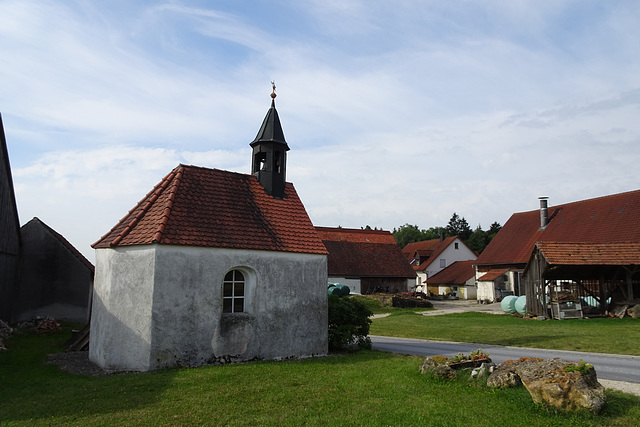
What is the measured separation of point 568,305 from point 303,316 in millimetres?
17281

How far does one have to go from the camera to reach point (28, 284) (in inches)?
813

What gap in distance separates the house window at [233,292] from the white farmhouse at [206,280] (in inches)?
1.1

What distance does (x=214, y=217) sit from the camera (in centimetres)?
1293

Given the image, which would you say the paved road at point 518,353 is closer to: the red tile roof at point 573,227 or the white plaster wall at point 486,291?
the red tile roof at point 573,227

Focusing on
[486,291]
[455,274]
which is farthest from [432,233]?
[486,291]

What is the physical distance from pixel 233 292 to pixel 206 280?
1057mm

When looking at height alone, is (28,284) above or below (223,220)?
below

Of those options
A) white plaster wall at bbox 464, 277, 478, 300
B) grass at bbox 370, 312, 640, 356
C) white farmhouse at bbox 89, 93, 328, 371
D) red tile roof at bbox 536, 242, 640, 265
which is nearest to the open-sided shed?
red tile roof at bbox 536, 242, 640, 265

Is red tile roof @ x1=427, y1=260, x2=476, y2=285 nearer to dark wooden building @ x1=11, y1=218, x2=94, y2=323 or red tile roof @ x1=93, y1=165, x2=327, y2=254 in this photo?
red tile roof @ x1=93, y1=165, x2=327, y2=254

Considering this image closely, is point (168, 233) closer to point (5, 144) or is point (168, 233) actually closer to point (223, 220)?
point (223, 220)

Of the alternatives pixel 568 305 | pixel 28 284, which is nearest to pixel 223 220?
pixel 28 284

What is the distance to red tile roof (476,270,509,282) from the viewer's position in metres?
37.5

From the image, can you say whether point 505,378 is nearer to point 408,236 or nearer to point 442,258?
point 442,258

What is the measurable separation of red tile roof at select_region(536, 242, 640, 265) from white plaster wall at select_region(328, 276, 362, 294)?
2087cm
